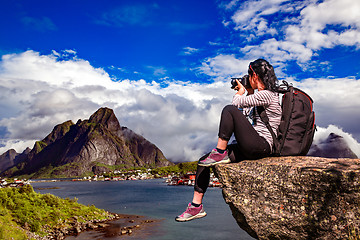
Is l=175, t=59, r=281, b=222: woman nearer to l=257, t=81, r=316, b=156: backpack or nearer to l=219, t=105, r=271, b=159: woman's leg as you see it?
l=219, t=105, r=271, b=159: woman's leg

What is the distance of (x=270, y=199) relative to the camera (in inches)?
174

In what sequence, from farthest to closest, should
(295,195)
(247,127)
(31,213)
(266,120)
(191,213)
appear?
1. (31,213)
2. (191,213)
3. (266,120)
4. (247,127)
5. (295,195)

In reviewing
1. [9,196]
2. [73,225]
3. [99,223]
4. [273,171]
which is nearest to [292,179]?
[273,171]

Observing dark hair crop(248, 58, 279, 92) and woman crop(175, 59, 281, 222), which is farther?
dark hair crop(248, 58, 279, 92)

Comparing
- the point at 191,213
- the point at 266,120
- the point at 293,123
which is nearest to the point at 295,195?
the point at 293,123

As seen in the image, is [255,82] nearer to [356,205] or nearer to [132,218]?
[356,205]

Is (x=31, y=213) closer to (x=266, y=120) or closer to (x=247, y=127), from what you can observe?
(x=247, y=127)

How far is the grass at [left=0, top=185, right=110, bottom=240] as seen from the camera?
2313 cm

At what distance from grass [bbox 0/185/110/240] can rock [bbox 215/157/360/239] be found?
66.4 feet

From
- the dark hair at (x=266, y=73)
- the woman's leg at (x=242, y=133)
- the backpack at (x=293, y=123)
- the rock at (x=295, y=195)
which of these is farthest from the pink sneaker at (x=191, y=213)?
the dark hair at (x=266, y=73)

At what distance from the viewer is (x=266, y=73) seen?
15.9 ft

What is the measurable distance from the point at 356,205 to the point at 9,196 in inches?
1335

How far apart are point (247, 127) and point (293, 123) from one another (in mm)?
833

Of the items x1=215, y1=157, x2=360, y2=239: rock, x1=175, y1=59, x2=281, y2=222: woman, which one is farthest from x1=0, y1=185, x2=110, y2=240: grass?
x1=215, y1=157, x2=360, y2=239: rock
